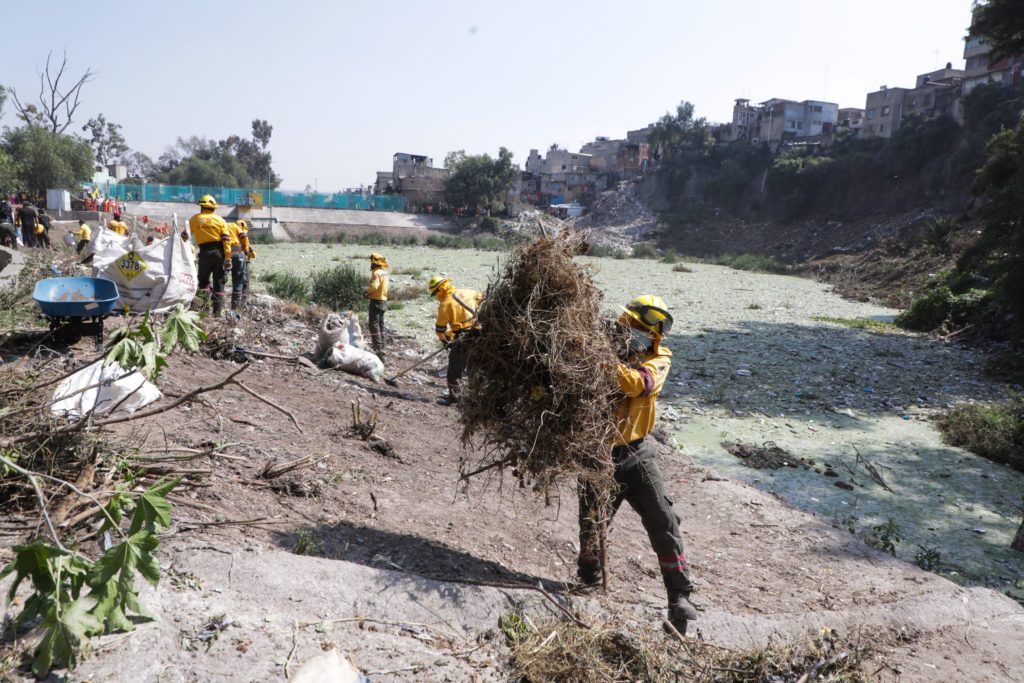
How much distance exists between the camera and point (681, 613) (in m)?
3.38

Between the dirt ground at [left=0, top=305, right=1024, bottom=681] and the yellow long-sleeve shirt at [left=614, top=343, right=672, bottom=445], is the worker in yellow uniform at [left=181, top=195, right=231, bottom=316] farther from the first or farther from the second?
the yellow long-sleeve shirt at [left=614, top=343, right=672, bottom=445]

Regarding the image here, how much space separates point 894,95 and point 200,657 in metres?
57.9

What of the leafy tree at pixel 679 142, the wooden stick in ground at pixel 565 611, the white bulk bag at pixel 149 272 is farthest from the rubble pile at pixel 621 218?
the wooden stick in ground at pixel 565 611

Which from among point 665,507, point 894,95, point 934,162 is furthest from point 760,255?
point 665,507

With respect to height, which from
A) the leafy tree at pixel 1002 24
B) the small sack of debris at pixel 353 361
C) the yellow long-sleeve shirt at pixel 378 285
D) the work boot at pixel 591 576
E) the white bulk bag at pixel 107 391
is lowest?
the work boot at pixel 591 576

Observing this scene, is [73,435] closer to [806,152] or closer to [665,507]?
[665,507]

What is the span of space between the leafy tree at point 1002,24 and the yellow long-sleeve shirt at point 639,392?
15.4 metres

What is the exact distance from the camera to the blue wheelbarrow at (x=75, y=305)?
538cm

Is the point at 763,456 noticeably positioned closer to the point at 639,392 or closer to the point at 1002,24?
the point at 639,392

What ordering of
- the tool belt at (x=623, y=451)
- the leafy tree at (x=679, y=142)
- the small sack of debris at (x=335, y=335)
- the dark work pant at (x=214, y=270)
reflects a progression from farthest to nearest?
the leafy tree at (x=679, y=142) → the dark work pant at (x=214, y=270) → the small sack of debris at (x=335, y=335) → the tool belt at (x=623, y=451)

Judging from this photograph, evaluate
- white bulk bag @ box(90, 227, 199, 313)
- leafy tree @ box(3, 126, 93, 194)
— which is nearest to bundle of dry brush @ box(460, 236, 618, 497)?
white bulk bag @ box(90, 227, 199, 313)

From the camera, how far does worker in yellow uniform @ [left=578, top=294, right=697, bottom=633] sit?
338 centimetres

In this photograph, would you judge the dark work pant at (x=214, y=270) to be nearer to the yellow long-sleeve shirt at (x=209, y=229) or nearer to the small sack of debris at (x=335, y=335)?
the yellow long-sleeve shirt at (x=209, y=229)

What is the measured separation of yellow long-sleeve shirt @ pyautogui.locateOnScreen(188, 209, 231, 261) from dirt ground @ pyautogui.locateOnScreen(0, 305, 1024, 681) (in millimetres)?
2789
